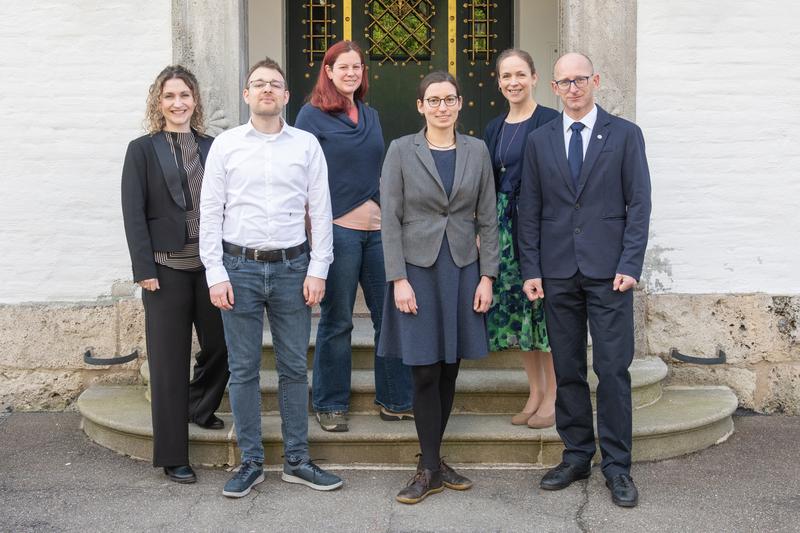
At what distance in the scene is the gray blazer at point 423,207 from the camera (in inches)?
155

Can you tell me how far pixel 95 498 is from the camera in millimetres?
4168

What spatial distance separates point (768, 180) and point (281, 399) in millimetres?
3103

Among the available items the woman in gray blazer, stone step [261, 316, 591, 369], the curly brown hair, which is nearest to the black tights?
the woman in gray blazer

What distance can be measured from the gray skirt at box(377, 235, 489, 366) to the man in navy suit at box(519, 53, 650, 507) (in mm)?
335

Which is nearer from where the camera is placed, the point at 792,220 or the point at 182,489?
the point at 182,489

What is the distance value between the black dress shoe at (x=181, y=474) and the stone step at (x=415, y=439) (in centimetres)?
18

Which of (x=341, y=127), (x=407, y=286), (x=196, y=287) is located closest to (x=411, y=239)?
(x=407, y=286)

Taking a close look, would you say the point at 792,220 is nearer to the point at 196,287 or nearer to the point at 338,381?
the point at 338,381

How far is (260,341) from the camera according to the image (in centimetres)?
415

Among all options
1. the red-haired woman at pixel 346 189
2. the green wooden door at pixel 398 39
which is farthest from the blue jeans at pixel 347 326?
the green wooden door at pixel 398 39

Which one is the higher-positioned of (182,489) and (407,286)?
(407,286)

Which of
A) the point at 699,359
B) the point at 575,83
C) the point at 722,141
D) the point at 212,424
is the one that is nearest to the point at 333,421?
the point at 212,424

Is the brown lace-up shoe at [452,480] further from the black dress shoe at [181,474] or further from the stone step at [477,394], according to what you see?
the black dress shoe at [181,474]

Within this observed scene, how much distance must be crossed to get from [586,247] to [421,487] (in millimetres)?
1244
